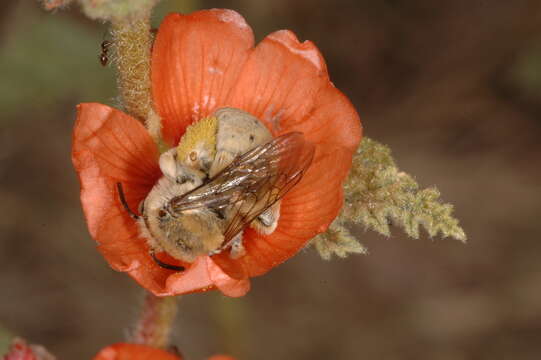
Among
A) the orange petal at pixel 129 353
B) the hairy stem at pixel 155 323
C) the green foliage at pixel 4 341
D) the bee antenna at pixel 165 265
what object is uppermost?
the bee antenna at pixel 165 265

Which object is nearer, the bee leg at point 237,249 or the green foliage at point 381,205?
the green foliage at point 381,205

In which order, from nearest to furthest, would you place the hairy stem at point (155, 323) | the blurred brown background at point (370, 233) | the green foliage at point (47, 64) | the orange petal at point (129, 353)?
the orange petal at point (129, 353) < the hairy stem at point (155, 323) < the green foliage at point (47, 64) < the blurred brown background at point (370, 233)

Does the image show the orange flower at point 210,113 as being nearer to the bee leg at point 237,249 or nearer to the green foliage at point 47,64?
the bee leg at point 237,249

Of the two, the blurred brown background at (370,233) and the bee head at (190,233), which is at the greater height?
the bee head at (190,233)

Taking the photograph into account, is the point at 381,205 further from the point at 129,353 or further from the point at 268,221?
the point at 129,353

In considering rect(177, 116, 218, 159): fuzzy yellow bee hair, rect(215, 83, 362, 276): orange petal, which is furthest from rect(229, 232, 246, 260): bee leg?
rect(177, 116, 218, 159): fuzzy yellow bee hair

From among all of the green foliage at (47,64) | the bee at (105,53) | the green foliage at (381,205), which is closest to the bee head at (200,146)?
the bee at (105,53)

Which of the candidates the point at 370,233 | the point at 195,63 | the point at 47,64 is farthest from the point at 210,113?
the point at 370,233
